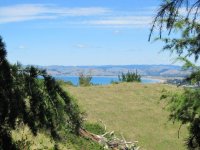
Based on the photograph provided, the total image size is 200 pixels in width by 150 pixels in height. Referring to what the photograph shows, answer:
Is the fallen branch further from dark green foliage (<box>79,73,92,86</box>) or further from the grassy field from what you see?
dark green foliage (<box>79,73,92,86</box>)

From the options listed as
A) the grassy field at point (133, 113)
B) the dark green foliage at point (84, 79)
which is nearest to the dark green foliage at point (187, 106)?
the grassy field at point (133, 113)

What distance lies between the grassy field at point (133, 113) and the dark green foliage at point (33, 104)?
18231 millimetres

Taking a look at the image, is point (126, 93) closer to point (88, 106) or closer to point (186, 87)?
point (88, 106)

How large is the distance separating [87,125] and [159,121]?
6340mm

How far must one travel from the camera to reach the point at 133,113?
30109 mm

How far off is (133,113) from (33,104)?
2674 centimetres

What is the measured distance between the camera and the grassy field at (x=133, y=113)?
25.1 metres

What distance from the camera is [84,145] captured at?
18922 mm

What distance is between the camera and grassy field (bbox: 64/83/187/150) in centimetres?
2505

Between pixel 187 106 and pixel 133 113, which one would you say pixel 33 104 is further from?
pixel 133 113

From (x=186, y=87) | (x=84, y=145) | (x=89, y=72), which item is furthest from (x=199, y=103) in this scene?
(x=89, y=72)

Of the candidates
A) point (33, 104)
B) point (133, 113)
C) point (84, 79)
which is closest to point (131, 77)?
point (84, 79)

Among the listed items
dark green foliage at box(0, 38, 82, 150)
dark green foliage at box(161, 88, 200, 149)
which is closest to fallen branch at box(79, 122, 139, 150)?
dark green foliage at box(161, 88, 200, 149)

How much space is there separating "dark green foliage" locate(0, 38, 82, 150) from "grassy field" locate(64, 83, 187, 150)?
1823cm
